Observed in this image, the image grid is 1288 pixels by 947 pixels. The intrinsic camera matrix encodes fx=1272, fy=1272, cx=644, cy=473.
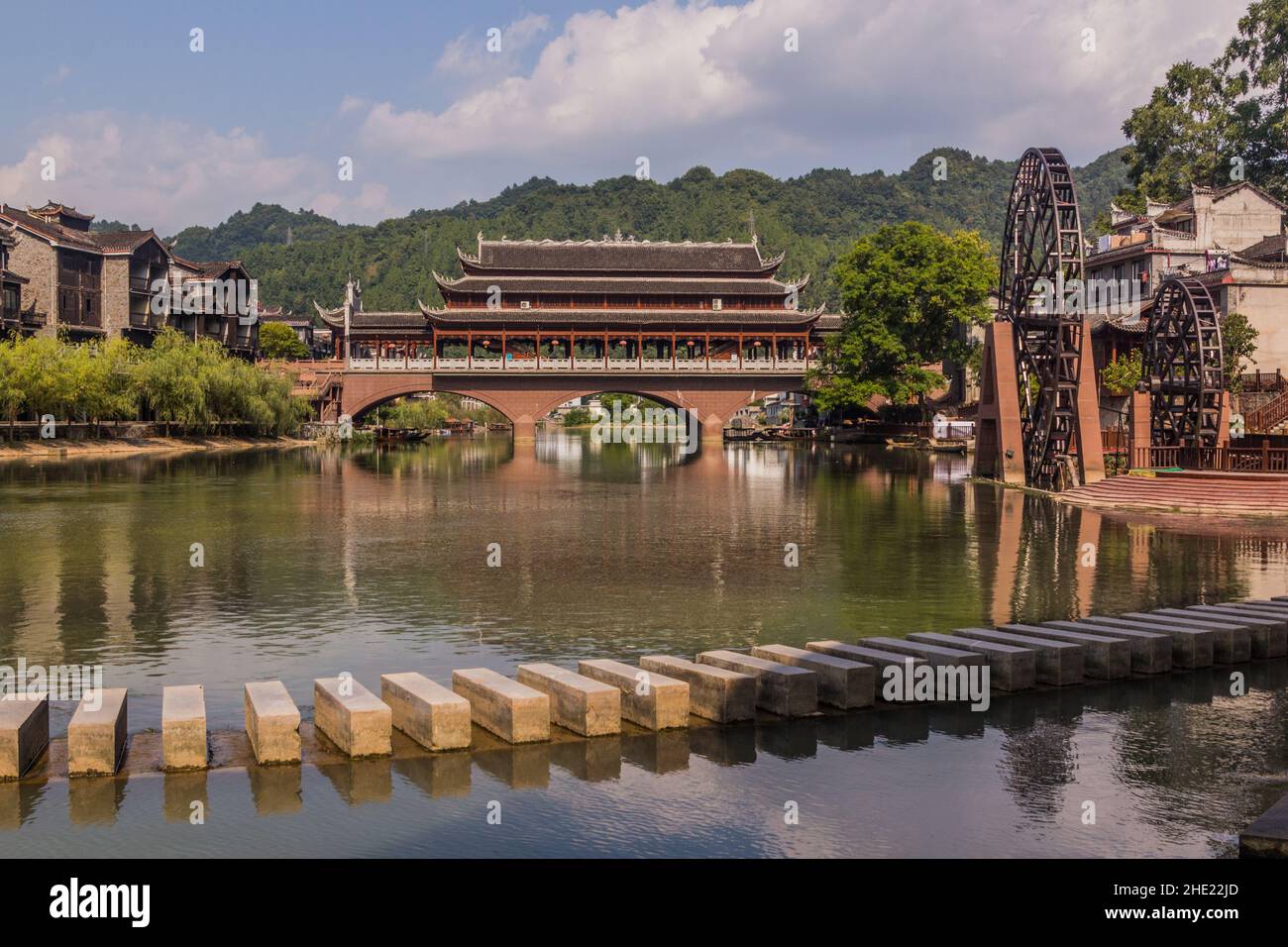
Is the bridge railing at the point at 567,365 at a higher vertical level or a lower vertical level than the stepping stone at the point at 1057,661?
higher

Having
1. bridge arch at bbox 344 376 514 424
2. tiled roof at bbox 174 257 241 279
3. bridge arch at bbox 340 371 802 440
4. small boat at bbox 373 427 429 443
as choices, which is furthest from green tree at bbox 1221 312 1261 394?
tiled roof at bbox 174 257 241 279

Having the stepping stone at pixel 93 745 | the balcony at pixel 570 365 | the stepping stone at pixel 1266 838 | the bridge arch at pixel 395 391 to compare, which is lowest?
the stepping stone at pixel 1266 838

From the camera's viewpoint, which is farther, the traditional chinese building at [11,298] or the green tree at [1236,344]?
the traditional chinese building at [11,298]

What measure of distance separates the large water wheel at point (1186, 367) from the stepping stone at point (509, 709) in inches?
1509

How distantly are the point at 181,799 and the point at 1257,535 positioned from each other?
2990cm

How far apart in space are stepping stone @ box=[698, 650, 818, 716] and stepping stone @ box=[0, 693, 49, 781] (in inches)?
290

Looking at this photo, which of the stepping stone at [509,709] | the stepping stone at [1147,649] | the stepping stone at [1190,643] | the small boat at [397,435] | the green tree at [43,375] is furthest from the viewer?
the small boat at [397,435]

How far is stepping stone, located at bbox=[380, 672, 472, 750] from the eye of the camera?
1290 cm

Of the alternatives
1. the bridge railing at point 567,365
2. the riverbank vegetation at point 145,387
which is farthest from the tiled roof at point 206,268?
the bridge railing at point 567,365

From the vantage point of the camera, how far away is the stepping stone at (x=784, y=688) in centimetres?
1423

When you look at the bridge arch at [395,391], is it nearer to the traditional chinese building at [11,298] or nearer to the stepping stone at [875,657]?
the traditional chinese building at [11,298]

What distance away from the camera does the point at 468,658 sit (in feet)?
58.7
